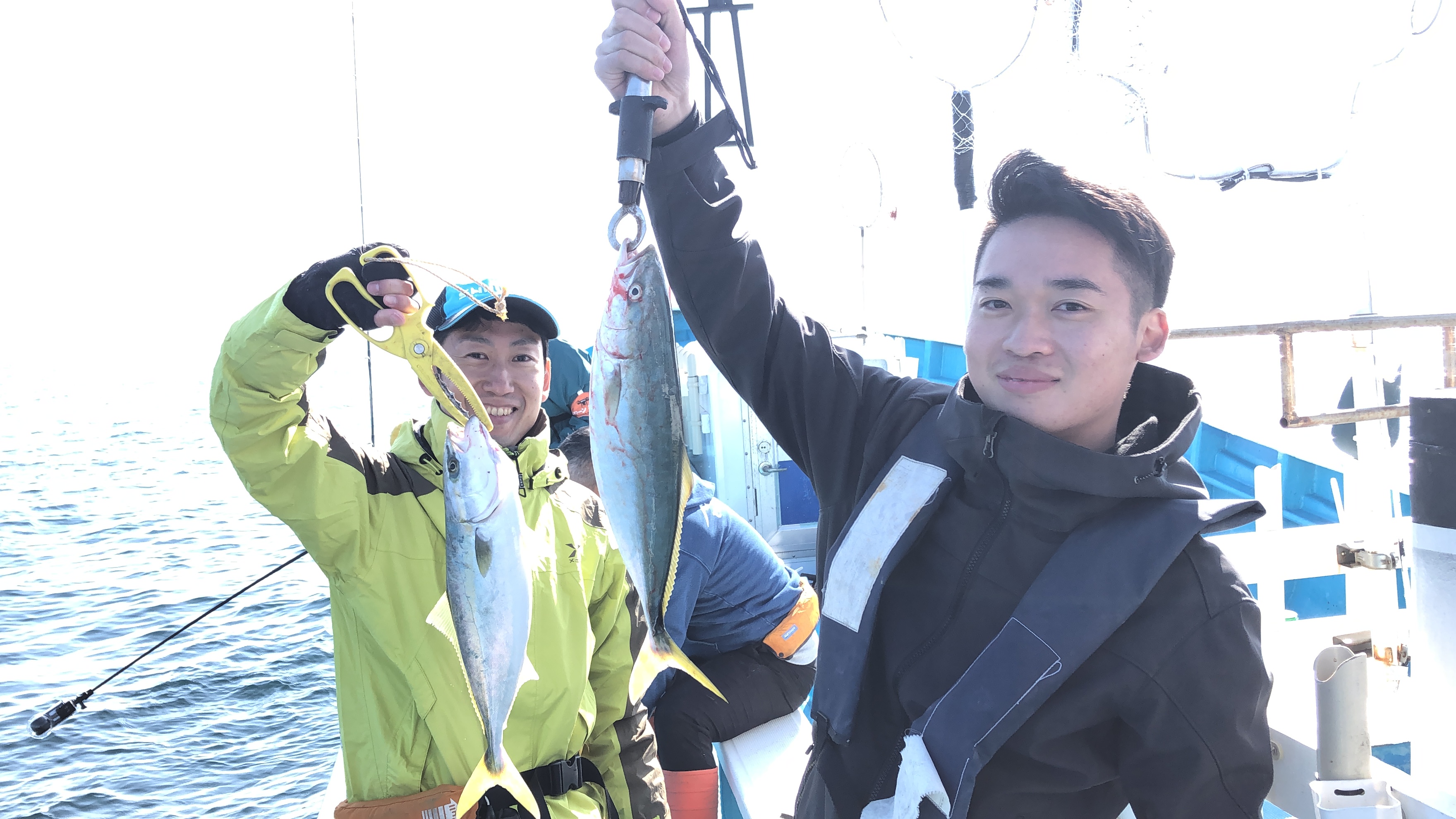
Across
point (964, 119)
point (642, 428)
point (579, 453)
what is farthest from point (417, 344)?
point (964, 119)

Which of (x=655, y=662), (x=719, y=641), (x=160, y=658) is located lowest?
(x=160, y=658)

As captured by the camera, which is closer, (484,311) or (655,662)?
(655,662)

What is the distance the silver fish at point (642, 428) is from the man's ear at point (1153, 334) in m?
0.99

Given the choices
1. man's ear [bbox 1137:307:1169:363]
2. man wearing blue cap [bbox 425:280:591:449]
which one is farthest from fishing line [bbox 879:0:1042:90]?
man's ear [bbox 1137:307:1169:363]

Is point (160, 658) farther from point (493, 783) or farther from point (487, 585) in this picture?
point (487, 585)

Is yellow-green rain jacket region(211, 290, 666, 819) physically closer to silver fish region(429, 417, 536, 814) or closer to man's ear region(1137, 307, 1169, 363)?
silver fish region(429, 417, 536, 814)

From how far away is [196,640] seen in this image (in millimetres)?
11188

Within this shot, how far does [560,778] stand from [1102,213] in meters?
2.09

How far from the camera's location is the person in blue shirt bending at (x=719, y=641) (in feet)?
11.8

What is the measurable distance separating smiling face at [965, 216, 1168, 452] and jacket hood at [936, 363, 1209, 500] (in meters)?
0.07

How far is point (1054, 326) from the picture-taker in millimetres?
1599

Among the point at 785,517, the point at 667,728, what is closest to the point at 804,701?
the point at 667,728

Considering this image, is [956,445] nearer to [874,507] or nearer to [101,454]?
[874,507]

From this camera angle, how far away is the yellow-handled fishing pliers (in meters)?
1.69
